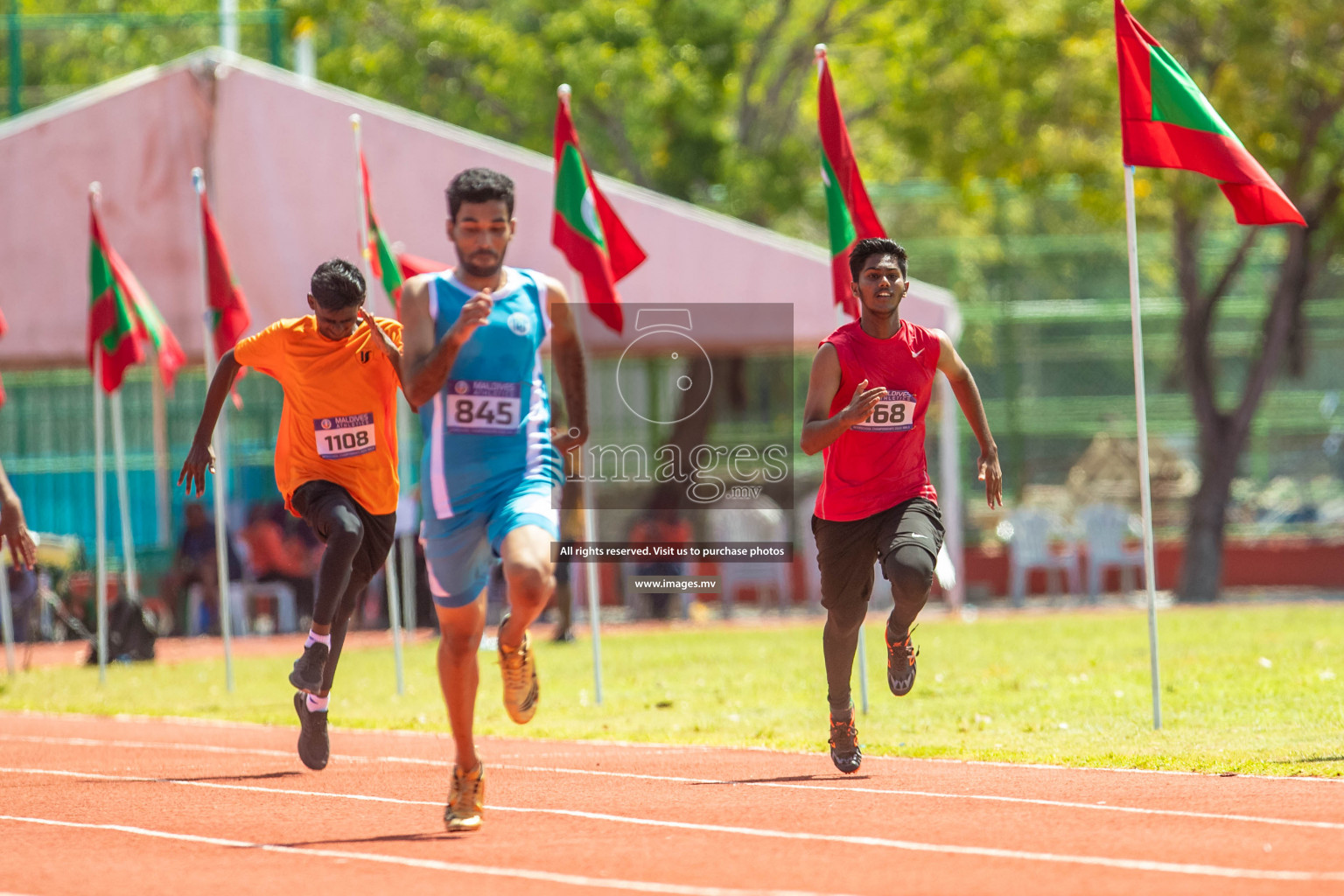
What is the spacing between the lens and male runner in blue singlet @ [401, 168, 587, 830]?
664cm

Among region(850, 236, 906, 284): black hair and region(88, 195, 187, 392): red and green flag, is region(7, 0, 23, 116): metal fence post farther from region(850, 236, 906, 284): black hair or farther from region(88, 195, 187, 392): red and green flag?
region(850, 236, 906, 284): black hair

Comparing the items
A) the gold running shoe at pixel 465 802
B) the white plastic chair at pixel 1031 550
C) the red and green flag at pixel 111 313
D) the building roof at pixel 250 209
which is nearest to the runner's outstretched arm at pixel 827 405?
the gold running shoe at pixel 465 802

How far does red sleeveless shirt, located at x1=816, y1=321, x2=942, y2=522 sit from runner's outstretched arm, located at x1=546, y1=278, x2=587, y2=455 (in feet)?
5.07

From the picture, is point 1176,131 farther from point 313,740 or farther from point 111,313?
point 111,313

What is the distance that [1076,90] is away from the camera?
2352 cm

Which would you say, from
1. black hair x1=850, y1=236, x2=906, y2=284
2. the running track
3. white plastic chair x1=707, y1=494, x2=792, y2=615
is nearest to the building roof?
white plastic chair x1=707, y1=494, x2=792, y2=615

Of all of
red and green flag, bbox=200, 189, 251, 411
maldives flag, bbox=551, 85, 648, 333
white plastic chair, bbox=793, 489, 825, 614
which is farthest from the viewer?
white plastic chair, bbox=793, 489, 825, 614

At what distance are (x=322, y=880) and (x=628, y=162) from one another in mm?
22365

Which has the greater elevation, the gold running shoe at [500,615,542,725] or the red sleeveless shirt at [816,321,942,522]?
the red sleeveless shirt at [816,321,942,522]

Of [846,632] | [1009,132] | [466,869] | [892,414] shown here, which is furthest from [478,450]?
[1009,132]

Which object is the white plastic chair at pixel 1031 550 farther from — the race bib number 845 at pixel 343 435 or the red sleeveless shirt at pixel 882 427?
the race bib number 845 at pixel 343 435

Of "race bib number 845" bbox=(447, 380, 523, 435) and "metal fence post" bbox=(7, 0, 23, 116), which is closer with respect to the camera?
"race bib number 845" bbox=(447, 380, 523, 435)

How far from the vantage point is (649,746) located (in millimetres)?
10273

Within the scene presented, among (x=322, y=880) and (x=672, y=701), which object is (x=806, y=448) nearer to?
(x=322, y=880)
